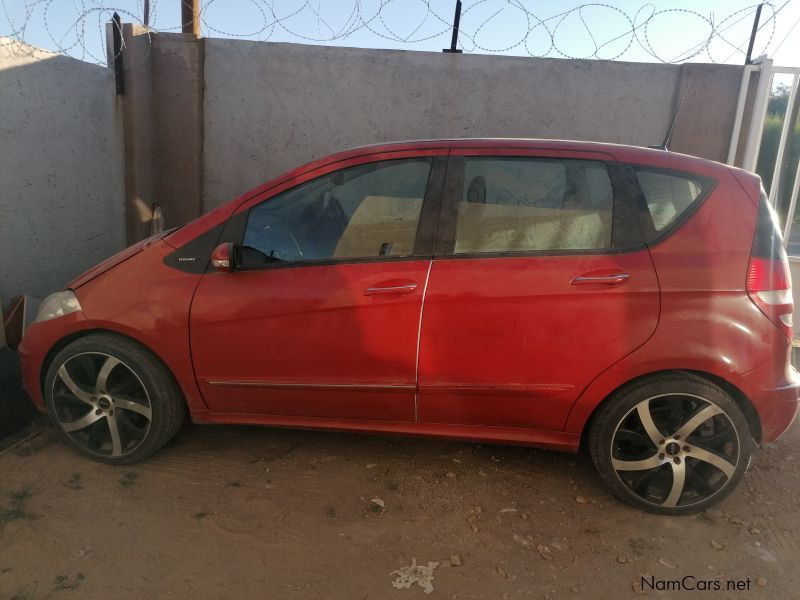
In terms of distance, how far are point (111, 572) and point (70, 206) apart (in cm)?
389

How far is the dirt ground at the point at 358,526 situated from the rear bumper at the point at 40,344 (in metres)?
0.40

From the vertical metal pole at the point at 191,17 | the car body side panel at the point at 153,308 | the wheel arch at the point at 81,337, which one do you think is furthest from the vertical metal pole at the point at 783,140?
the vertical metal pole at the point at 191,17

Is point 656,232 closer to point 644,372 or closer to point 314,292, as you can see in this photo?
point 644,372

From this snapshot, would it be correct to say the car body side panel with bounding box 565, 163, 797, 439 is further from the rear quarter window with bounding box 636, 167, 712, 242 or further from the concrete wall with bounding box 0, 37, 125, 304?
the concrete wall with bounding box 0, 37, 125, 304

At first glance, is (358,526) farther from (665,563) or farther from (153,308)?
(153,308)

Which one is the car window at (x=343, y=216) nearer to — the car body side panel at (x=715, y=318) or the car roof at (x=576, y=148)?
the car roof at (x=576, y=148)

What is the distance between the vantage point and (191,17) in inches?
223

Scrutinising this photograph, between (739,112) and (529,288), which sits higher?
(739,112)

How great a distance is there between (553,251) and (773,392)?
117 centimetres

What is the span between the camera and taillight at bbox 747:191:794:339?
2.60m

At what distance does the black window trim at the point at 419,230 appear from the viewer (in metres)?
2.81

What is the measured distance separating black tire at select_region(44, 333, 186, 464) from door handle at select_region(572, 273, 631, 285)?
2116mm

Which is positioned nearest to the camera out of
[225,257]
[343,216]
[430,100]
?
[225,257]

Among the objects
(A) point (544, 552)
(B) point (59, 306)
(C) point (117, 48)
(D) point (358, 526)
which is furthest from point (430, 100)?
(A) point (544, 552)
